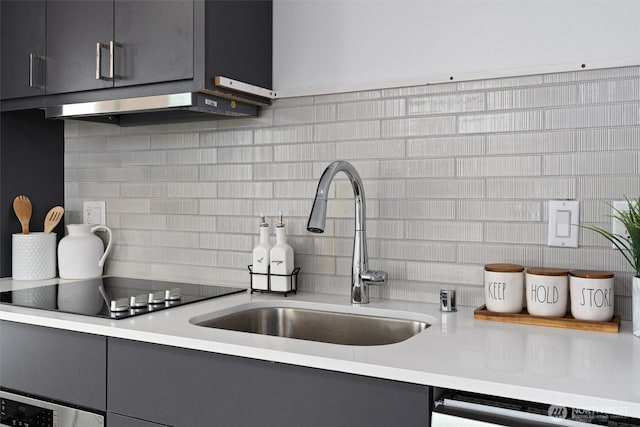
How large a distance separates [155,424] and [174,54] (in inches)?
44.3

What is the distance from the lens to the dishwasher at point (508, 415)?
3.49 ft

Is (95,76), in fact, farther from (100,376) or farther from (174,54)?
(100,376)

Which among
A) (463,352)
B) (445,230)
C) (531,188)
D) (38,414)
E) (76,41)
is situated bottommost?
(38,414)

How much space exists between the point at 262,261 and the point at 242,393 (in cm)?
69

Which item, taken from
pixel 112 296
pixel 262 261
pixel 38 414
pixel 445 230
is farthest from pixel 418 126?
pixel 38 414

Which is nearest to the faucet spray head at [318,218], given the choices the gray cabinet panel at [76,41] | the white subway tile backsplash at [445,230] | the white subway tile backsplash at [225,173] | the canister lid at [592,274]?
Answer: the white subway tile backsplash at [445,230]

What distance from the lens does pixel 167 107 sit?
6.31 ft

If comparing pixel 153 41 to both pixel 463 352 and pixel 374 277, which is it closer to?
pixel 374 277

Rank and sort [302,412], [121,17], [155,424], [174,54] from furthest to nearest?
1. [121,17]
2. [174,54]
3. [155,424]
4. [302,412]

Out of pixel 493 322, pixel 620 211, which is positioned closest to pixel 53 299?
pixel 493 322

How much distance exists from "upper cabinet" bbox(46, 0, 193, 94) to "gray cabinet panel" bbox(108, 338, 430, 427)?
907mm

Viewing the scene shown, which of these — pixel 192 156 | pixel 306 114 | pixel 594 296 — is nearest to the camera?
pixel 594 296

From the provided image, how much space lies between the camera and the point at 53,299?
76.1 inches

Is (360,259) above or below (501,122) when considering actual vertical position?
below
